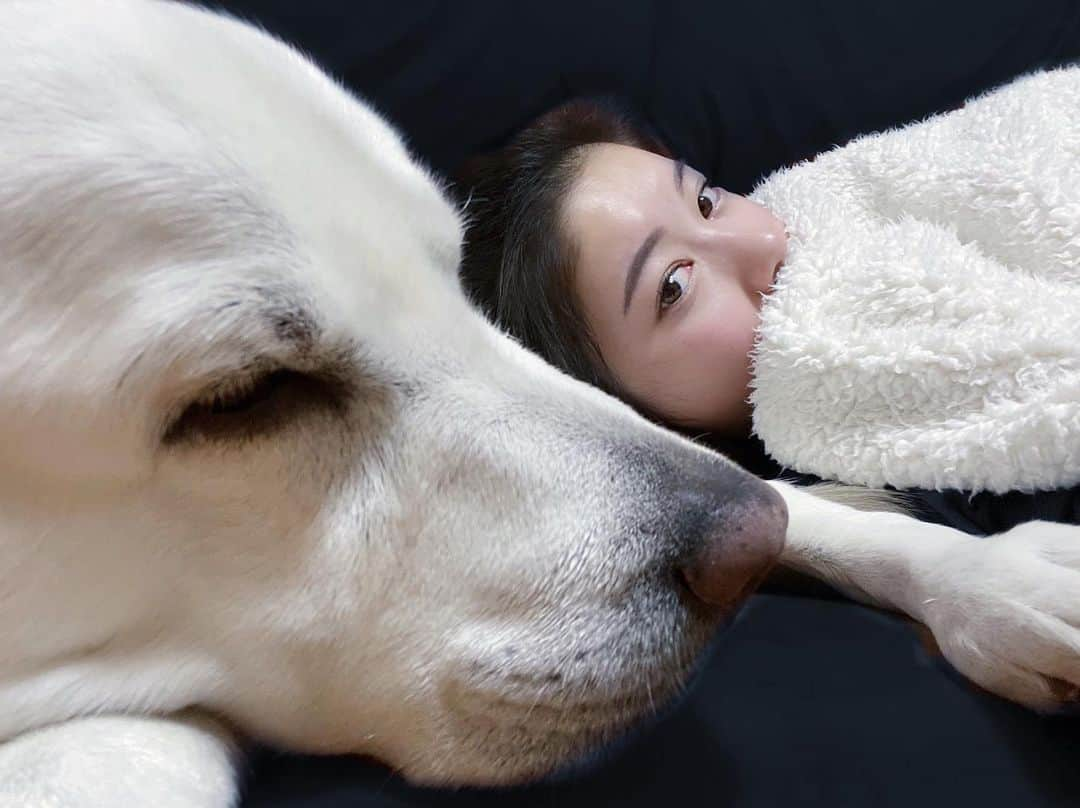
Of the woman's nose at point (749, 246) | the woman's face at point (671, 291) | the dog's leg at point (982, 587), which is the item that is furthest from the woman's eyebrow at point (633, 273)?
the dog's leg at point (982, 587)

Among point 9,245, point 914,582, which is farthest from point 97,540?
point 914,582

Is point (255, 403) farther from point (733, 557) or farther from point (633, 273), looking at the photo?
point (633, 273)

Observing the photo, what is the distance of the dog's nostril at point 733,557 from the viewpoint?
2.94 ft

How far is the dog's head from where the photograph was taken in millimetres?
801

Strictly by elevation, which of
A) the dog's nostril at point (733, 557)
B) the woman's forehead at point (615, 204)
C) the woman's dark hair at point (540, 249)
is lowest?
the woman's dark hair at point (540, 249)

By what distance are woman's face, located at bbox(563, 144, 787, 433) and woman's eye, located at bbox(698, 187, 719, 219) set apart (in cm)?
5

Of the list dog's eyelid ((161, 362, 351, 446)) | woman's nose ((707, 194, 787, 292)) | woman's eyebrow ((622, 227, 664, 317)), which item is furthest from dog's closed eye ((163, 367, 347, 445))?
woman's nose ((707, 194, 787, 292))

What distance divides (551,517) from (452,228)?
0.38 m

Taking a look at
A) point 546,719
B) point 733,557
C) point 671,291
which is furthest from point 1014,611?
point 671,291

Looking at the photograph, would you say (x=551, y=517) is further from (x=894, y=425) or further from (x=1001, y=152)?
(x=1001, y=152)

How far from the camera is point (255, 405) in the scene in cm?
86

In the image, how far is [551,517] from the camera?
917mm

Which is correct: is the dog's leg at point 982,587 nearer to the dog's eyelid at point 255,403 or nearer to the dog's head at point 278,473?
the dog's head at point 278,473

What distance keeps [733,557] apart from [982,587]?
0.86ft
